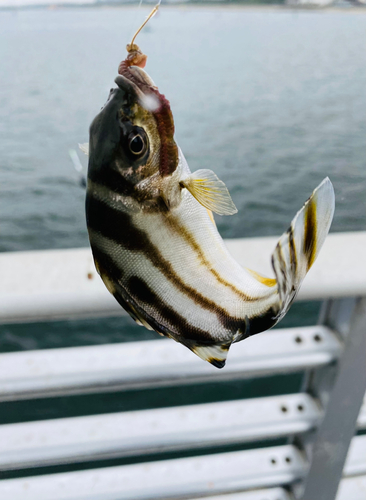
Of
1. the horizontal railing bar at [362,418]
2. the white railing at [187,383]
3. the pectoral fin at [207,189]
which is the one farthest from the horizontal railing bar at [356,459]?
the pectoral fin at [207,189]

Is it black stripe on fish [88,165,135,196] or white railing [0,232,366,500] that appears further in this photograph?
white railing [0,232,366,500]

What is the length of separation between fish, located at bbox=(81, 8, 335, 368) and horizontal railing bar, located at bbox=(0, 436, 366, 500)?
116cm

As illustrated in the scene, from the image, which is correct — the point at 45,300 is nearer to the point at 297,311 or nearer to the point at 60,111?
the point at 297,311

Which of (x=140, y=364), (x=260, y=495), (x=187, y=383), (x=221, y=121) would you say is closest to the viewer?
(x=140, y=364)

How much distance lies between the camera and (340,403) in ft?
4.59

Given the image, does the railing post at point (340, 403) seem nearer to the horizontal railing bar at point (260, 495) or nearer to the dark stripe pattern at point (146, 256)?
the horizontal railing bar at point (260, 495)

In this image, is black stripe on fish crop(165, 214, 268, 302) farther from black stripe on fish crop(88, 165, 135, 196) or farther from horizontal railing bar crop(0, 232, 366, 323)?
horizontal railing bar crop(0, 232, 366, 323)

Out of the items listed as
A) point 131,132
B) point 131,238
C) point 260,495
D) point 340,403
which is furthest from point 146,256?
point 260,495

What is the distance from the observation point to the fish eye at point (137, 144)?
1.44 ft

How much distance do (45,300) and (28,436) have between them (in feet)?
1.65

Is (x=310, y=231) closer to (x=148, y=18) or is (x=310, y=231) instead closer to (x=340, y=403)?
(x=148, y=18)

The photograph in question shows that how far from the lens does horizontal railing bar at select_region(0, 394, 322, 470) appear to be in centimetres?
129

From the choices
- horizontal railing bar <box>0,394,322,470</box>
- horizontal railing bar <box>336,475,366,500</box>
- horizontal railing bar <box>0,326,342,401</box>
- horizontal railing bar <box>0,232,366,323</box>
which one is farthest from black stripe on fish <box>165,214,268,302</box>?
horizontal railing bar <box>336,475,366,500</box>

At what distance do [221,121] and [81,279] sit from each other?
9.68 m
